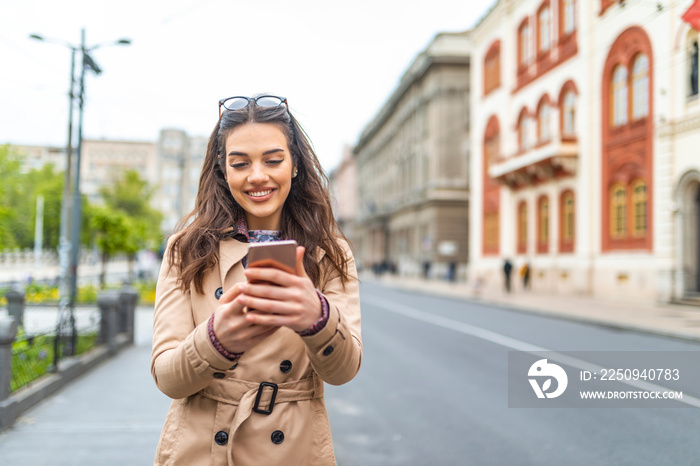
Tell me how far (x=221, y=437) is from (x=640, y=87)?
72.6 feet

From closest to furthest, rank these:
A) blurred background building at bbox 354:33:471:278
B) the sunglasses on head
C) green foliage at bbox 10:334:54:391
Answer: the sunglasses on head < green foliage at bbox 10:334:54:391 < blurred background building at bbox 354:33:471:278

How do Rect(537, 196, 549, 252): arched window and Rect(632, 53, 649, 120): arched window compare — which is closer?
Rect(632, 53, 649, 120): arched window

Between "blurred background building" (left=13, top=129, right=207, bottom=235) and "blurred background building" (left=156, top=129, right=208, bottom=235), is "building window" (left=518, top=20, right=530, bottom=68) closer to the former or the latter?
"blurred background building" (left=13, top=129, right=207, bottom=235)

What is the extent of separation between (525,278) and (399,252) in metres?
28.5

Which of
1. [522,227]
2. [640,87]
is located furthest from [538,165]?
[640,87]

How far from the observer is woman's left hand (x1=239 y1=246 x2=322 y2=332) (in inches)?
55.6

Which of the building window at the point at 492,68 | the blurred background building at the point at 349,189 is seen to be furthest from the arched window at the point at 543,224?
the blurred background building at the point at 349,189

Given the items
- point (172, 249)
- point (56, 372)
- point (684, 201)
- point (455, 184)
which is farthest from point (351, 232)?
point (172, 249)

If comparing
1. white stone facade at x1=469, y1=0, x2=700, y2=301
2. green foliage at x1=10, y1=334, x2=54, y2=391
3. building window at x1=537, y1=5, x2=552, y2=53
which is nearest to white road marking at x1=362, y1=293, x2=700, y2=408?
white stone facade at x1=469, y1=0, x2=700, y2=301

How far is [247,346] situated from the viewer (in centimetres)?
155

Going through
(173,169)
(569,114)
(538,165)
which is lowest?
(538,165)

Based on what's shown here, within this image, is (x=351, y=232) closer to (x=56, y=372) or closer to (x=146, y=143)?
(x=146, y=143)

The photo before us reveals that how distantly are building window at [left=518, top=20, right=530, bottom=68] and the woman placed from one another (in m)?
30.5

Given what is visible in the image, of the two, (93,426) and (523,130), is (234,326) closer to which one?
(93,426)
